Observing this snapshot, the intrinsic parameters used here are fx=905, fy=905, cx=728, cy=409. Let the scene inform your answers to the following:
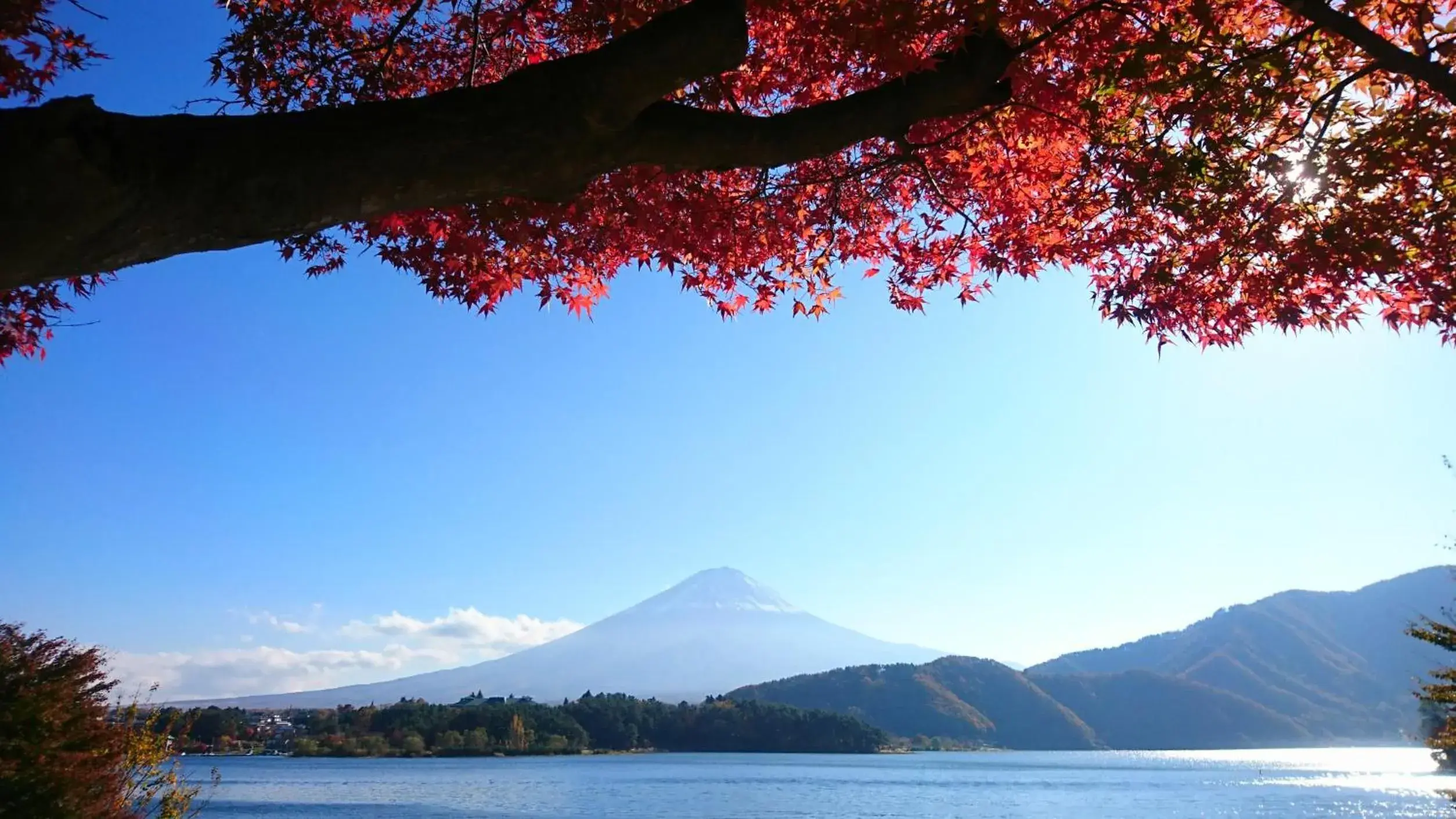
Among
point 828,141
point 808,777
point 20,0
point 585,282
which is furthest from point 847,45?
point 808,777

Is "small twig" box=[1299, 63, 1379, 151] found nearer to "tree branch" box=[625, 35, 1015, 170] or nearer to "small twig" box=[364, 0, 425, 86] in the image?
"tree branch" box=[625, 35, 1015, 170]

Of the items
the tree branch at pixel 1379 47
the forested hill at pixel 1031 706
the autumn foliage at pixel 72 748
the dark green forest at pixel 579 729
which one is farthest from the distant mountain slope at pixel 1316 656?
the tree branch at pixel 1379 47

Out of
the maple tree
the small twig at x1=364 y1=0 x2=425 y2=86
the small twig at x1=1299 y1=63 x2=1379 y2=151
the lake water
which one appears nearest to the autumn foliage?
the maple tree

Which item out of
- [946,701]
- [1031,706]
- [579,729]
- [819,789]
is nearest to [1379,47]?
[819,789]

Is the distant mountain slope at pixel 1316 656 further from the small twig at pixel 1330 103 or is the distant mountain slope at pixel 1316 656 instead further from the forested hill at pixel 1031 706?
the small twig at pixel 1330 103

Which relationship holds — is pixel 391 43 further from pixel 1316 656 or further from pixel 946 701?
pixel 1316 656

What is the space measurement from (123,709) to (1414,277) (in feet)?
37.1

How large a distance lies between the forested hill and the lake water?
6058 millimetres

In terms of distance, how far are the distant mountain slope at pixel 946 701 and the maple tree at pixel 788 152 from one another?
340 feet

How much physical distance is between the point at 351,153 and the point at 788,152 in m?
1.42

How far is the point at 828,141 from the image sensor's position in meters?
3.14

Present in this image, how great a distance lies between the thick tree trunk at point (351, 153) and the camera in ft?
6.59

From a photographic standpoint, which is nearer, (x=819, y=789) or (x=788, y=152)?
(x=788, y=152)

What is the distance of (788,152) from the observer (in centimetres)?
306
